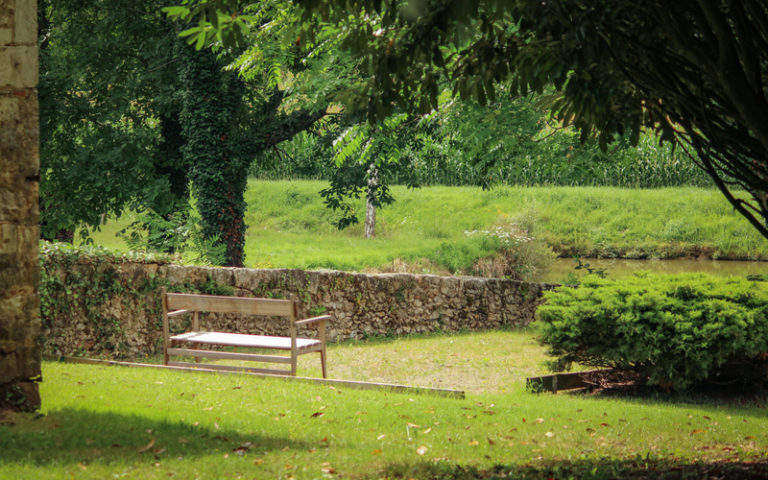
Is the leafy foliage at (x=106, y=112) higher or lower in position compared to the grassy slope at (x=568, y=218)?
higher

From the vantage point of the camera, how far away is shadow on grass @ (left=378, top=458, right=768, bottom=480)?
4656 millimetres

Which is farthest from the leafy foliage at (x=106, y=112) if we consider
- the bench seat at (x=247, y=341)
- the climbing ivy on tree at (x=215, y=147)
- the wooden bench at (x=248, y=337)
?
the bench seat at (x=247, y=341)

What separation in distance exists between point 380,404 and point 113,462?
2.99 m

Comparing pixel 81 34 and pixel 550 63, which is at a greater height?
pixel 81 34

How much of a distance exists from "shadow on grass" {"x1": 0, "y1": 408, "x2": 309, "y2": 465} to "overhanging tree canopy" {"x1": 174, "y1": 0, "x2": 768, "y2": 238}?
254cm

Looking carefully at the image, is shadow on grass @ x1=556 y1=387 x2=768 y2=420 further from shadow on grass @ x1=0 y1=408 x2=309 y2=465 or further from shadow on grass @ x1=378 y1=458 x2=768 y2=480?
shadow on grass @ x1=0 y1=408 x2=309 y2=465

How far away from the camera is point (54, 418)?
5848 mm

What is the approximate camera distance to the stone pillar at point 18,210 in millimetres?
5992

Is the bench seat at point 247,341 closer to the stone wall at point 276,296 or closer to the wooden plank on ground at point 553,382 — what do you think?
the stone wall at point 276,296

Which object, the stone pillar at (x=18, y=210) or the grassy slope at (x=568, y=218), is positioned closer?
the stone pillar at (x=18, y=210)

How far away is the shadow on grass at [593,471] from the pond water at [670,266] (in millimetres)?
19252

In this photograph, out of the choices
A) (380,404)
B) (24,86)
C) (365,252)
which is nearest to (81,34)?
(365,252)

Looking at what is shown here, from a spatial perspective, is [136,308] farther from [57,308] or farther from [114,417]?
[114,417]

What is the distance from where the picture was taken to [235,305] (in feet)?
30.1
